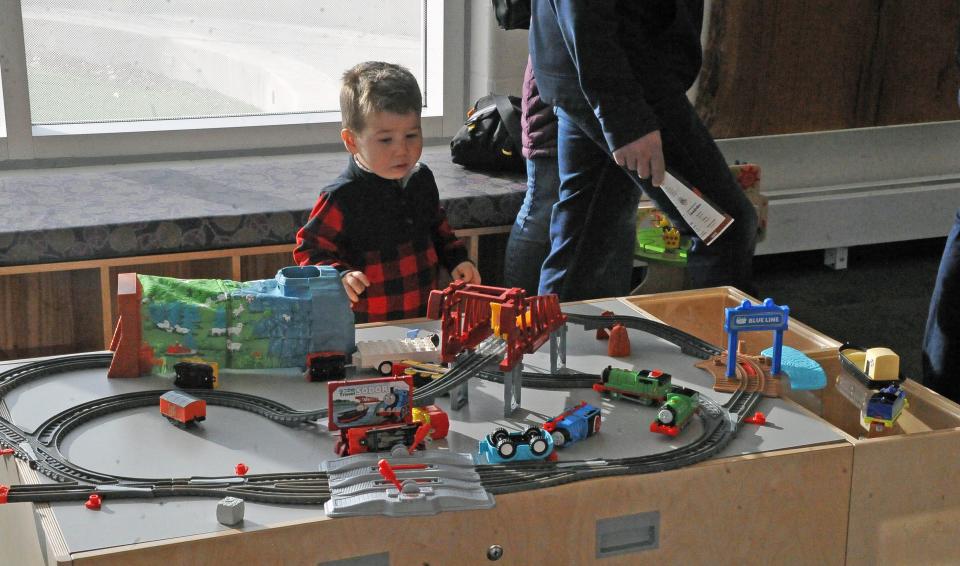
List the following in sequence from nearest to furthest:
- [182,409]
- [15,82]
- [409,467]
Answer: [409,467] < [182,409] < [15,82]

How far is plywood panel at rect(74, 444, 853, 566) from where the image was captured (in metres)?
1.20

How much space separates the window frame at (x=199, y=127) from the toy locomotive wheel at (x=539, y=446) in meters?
2.10

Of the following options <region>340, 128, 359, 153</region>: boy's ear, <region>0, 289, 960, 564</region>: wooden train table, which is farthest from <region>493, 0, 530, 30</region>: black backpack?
<region>0, 289, 960, 564</region>: wooden train table

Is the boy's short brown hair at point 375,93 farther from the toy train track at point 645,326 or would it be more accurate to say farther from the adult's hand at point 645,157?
the toy train track at point 645,326

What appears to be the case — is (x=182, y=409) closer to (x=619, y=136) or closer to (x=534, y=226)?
(x=619, y=136)

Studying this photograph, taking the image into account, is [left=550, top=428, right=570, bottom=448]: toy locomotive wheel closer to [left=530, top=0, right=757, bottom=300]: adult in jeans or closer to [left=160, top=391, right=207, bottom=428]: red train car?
[left=160, top=391, right=207, bottom=428]: red train car

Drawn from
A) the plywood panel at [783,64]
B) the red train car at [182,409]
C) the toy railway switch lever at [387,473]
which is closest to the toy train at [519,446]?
the toy railway switch lever at [387,473]

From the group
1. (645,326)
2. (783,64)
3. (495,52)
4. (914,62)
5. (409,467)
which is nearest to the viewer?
(409,467)

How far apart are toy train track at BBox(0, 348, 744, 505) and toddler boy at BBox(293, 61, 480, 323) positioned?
21.0 inches

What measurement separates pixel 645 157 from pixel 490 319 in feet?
2.14

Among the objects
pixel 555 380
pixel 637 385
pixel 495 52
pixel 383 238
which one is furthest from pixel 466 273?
pixel 495 52

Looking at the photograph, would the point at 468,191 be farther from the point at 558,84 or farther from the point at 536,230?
the point at 558,84

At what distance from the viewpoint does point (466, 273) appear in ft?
6.93

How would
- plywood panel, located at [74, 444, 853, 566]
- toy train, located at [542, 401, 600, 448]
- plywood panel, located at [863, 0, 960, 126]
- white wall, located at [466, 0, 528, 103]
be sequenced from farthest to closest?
plywood panel, located at [863, 0, 960, 126] → white wall, located at [466, 0, 528, 103] → toy train, located at [542, 401, 600, 448] → plywood panel, located at [74, 444, 853, 566]
